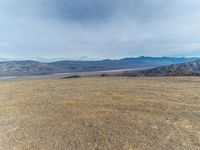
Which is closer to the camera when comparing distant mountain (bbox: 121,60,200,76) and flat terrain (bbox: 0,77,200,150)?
flat terrain (bbox: 0,77,200,150)

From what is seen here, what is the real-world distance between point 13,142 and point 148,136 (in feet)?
10.7

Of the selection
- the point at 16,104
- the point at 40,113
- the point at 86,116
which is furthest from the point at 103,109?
the point at 16,104

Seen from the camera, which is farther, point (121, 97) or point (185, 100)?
point (121, 97)

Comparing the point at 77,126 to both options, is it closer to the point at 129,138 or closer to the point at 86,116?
the point at 86,116

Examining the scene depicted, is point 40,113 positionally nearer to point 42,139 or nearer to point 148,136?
point 42,139

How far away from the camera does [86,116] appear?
19.4ft

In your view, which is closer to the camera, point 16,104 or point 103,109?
point 103,109

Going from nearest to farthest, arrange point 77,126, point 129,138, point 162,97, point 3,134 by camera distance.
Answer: point 129,138
point 3,134
point 77,126
point 162,97

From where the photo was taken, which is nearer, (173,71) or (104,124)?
(104,124)

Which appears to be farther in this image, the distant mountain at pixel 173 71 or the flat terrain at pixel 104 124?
the distant mountain at pixel 173 71

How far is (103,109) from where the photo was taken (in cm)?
655

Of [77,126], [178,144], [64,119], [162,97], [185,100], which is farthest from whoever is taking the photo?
[162,97]

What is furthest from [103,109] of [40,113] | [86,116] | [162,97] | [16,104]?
[16,104]

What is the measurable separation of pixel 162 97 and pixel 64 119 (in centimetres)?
454
